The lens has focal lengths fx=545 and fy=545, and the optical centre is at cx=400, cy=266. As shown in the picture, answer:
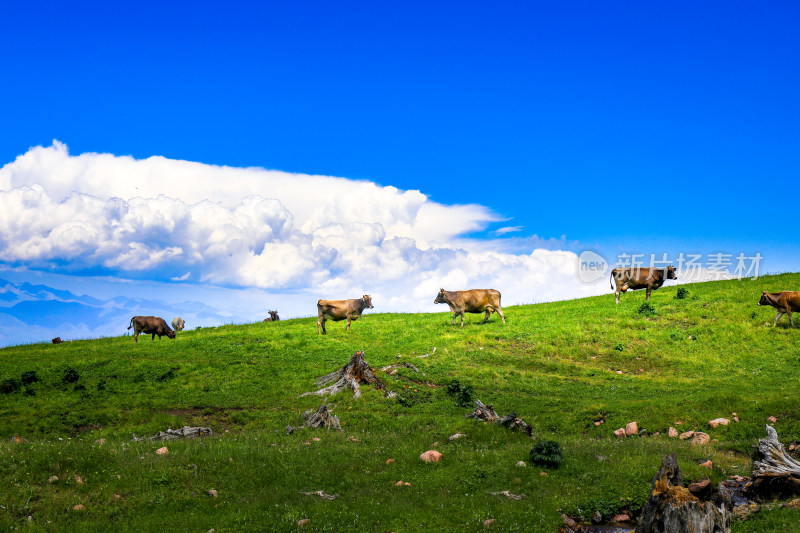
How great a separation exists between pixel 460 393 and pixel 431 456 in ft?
32.8

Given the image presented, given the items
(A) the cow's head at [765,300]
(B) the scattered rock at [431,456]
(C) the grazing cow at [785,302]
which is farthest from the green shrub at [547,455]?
(A) the cow's head at [765,300]

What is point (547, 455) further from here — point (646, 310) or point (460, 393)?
point (646, 310)

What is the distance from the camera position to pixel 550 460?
16219 millimetres

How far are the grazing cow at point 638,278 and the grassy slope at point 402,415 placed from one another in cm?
265

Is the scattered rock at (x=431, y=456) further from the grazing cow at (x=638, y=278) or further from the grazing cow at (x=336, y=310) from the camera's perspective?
the grazing cow at (x=638, y=278)

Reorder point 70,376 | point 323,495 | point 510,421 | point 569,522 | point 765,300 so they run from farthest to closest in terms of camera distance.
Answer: point 765,300
point 70,376
point 510,421
point 323,495
point 569,522

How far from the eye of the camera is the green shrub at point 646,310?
4241 centimetres

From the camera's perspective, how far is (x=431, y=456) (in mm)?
17062

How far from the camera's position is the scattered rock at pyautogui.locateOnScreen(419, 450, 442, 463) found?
16894 millimetres

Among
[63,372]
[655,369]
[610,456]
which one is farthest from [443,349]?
[63,372]

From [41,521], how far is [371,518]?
7614mm

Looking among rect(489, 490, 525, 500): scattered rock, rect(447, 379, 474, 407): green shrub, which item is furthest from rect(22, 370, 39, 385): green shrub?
rect(489, 490, 525, 500): scattered rock

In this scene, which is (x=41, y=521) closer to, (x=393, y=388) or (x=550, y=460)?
(x=550, y=460)

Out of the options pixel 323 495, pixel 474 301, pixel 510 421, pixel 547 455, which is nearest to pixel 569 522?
pixel 547 455
